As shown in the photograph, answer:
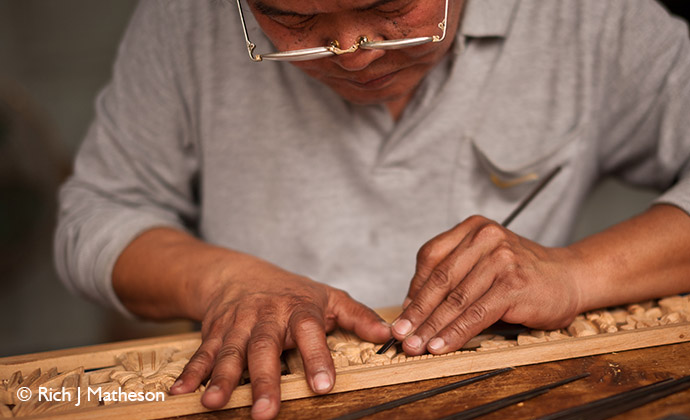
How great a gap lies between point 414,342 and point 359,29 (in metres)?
0.55

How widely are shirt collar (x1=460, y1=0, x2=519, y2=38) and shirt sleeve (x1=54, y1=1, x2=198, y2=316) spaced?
723 mm

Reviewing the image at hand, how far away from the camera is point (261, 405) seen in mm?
913

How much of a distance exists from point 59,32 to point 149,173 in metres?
2.75

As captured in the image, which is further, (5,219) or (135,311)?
(5,219)

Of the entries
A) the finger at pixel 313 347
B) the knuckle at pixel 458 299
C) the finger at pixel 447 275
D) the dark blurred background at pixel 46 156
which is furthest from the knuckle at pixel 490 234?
the dark blurred background at pixel 46 156

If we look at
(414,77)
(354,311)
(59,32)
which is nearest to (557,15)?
(414,77)

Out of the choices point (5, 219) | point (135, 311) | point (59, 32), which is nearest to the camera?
point (135, 311)

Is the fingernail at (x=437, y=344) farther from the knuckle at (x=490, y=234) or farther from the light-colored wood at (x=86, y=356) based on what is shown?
the light-colored wood at (x=86, y=356)

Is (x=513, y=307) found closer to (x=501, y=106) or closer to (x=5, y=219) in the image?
(x=501, y=106)

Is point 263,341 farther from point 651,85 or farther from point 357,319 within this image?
point 651,85

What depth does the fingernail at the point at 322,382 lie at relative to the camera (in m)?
0.97

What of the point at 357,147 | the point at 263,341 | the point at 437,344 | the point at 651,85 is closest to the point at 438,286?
the point at 437,344

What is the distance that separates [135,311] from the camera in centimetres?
155

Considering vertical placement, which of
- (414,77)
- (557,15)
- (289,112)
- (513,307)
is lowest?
(513,307)
